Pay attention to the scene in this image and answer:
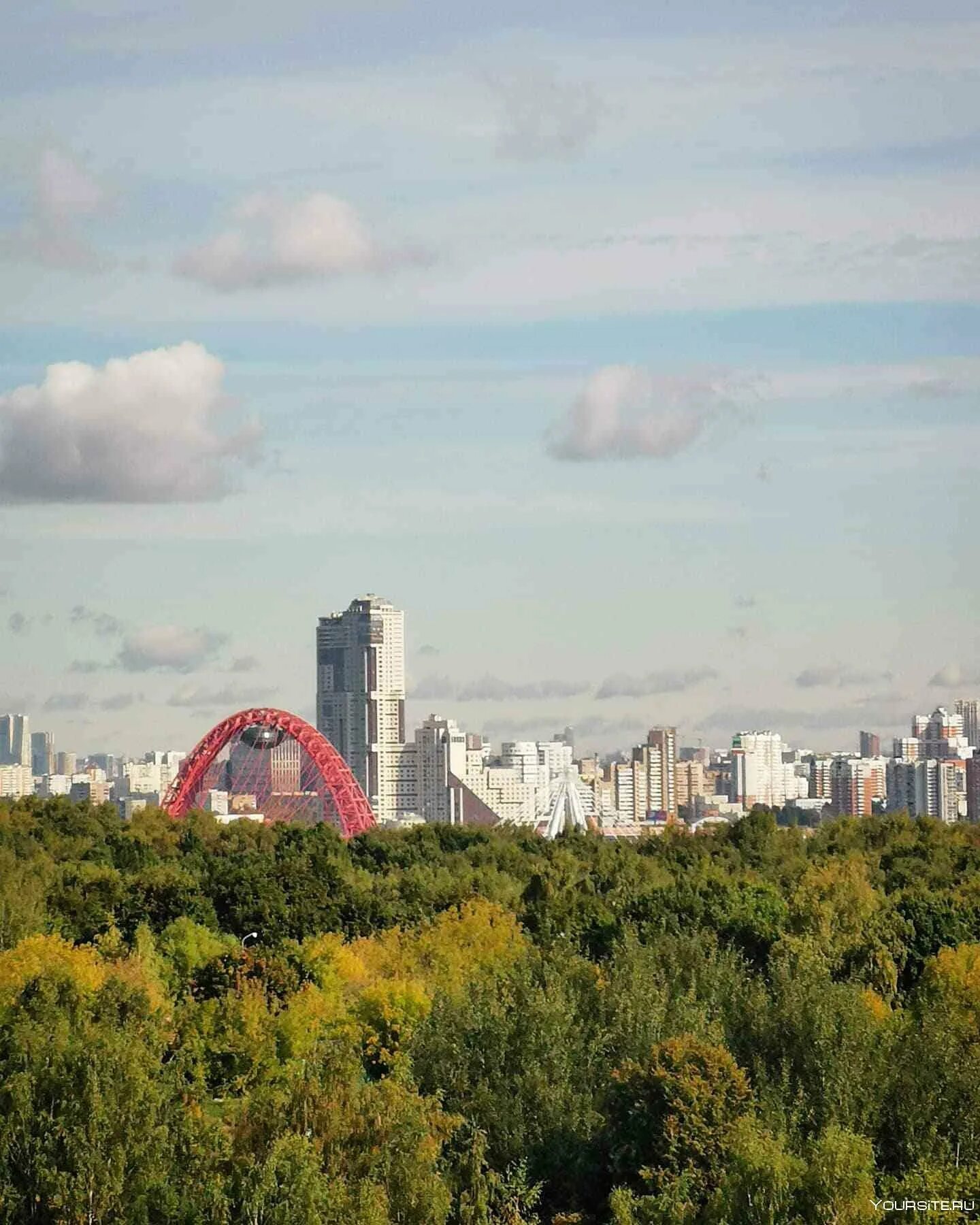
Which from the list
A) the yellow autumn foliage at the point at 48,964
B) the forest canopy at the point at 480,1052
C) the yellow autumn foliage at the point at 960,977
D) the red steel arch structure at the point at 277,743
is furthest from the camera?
the red steel arch structure at the point at 277,743

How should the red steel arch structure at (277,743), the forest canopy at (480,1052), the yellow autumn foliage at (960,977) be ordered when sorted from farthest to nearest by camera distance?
the red steel arch structure at (277,743)
the yellow autumn foliage at (960,977)
the forest canopy at (480,1052)

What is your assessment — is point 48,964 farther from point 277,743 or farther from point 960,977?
point 277,743

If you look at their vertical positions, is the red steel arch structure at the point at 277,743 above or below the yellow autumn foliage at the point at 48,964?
above

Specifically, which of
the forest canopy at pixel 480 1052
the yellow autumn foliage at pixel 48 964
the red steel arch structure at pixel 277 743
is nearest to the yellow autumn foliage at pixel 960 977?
the forest canopy at pixel 480 1052

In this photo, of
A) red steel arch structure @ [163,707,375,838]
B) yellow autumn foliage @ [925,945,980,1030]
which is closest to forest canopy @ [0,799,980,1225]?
yellow autumn foliage @ [925,945,980,1030]

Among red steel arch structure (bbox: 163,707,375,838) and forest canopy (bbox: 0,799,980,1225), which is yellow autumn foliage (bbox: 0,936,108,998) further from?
red steel arch structure (bbox: 163,707,375,838)

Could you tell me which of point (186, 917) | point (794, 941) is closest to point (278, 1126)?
point (794, 941)

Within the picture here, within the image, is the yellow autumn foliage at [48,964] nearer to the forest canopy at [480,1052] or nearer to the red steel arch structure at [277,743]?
the forest canopy at [480,1052]

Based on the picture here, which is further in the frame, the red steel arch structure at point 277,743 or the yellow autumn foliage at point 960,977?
the red steel arch structure at point 277,743
